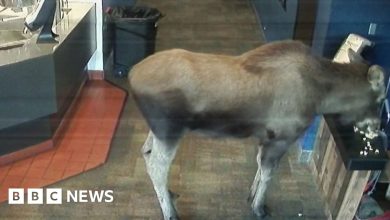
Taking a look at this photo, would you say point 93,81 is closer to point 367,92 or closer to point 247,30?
point 247,30

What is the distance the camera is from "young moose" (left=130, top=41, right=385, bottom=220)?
99 centimetres

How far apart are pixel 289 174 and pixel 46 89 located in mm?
710

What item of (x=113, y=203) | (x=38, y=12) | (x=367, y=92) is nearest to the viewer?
(x=38, y=12)

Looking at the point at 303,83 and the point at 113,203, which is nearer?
the point at 303,83

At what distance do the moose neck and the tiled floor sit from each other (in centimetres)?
47

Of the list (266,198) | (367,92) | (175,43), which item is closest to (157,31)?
(175,43)

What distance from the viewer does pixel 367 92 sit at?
1.04 m

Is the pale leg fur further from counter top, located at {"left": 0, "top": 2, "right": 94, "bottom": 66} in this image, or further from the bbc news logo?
counter top, located at {"left": 0, "top": 2, "right": 94, "bottom": 66}

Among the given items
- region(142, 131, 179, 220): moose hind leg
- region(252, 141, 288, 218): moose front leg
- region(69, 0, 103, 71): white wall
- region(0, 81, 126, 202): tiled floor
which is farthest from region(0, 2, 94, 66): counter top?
region(252, 141, 288, 218): moose front leg

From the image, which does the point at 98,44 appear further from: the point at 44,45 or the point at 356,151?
the point at 356,151

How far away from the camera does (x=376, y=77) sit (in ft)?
3.34

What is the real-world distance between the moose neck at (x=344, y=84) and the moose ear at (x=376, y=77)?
0.04 feet

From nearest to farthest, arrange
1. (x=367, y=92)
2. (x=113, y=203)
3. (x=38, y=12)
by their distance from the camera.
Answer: (x=38, y=12)
(x=367, y=92)
(x=113, y=203)

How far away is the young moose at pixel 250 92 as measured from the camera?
99 cm
